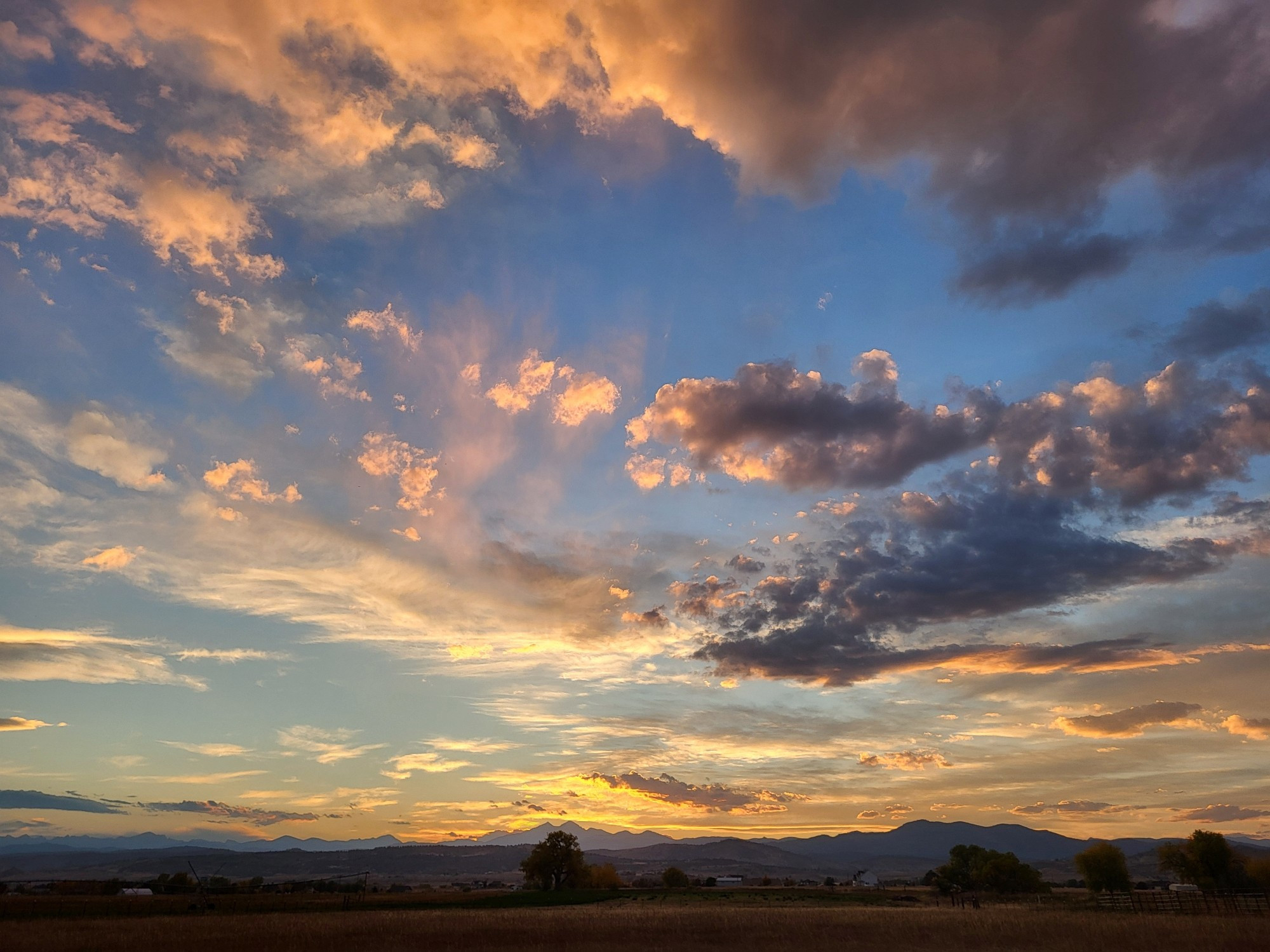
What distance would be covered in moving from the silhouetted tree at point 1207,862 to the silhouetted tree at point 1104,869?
955 cm

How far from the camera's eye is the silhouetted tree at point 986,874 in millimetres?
130750

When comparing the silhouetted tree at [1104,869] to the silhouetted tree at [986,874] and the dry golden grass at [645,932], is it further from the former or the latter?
the dry golden grass at [645,932]

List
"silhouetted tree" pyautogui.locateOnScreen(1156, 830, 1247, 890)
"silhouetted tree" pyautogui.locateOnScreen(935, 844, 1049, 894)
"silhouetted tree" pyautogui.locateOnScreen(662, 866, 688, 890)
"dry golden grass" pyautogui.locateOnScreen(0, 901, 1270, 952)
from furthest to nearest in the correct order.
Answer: "silhouetted tree" pyautogui.locateOnScreen(662, 866, 688, 890) < "silhouetted tree" pyautogui.locateOnScreen(935, 844, 1049, 894) < "silhouetted tree" pyautogui.locateOnScreen(1156, 830, 1247, 890) < "dry golden grass" pyautogui.locateOnScreen(0, 901, 1270, 952)

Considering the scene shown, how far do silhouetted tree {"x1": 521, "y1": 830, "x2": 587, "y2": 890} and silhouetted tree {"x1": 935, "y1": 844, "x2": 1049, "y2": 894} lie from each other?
65.5 metres

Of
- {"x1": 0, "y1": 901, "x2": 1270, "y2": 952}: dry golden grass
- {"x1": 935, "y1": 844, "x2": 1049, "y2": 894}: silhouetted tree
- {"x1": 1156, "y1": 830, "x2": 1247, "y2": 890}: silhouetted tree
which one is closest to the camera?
{"x1": 0, "y1": 901, "x2": 1270, "y2": 952}: dry golden grass

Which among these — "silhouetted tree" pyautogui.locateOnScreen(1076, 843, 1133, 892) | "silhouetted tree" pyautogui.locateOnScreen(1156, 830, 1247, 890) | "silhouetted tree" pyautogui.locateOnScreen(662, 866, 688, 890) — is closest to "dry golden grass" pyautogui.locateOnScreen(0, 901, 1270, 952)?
"silhouetted tree" pyautogui.locateOnScreen(1076, 843, 1133, 892)

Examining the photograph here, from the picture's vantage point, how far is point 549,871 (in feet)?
442

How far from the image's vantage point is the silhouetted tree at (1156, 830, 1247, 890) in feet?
397

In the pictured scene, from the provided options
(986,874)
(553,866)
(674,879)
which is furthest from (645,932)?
(674,879)

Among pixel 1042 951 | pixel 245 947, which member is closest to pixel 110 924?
pixel 245 947

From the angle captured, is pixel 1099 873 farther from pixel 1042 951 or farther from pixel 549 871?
pixel 1042 951

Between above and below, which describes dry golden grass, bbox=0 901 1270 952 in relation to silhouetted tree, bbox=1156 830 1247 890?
below

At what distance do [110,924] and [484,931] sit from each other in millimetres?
31758

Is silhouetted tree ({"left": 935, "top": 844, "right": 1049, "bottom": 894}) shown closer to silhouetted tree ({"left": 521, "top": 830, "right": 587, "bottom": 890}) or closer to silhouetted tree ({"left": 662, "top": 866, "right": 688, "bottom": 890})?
silhouetted tree ({"left": 662, "top": 866, "right": 688, "bottom": 890})
